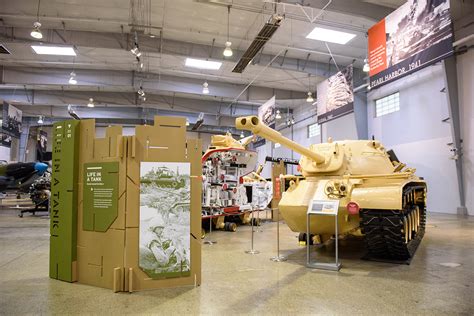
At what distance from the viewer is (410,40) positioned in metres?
9.11

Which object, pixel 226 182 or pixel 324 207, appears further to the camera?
pixel 226 182

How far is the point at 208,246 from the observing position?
25.0 feet

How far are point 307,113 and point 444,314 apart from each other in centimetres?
2070

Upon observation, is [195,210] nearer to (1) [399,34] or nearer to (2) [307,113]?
(1) [399,34]

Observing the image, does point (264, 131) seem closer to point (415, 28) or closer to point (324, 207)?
point (324, 207)

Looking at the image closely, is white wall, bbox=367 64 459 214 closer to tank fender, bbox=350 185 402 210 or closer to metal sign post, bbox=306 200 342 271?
tank fender, bbox=350 185 402 210

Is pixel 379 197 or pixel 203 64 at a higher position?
pixel 203 64

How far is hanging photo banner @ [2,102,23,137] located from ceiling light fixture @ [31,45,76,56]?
523 cm

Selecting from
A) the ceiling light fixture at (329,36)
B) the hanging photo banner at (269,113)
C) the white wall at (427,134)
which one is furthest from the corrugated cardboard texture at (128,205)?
the white wall at (427,134)

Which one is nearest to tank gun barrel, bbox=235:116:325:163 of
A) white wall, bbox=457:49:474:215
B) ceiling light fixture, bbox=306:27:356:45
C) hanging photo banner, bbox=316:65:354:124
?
hanging photo banner, bbox=316:65:354:124

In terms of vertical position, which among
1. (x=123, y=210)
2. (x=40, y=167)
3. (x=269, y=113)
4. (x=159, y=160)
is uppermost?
(x=269, y=113)

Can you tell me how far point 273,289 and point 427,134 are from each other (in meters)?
12.5

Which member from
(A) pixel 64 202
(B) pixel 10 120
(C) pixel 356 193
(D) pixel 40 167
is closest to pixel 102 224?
(A) pixel 64 202

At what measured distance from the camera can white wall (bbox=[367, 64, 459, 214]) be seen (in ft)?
44.4
